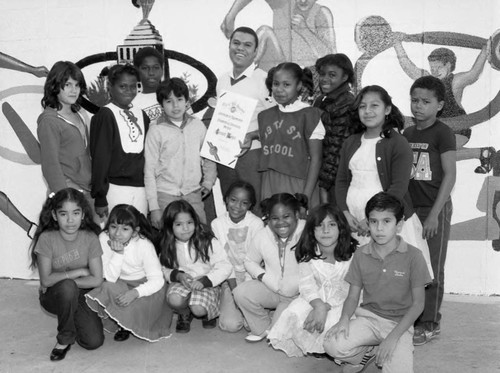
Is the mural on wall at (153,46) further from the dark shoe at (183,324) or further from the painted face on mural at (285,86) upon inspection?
the dark shoe at (183,324)

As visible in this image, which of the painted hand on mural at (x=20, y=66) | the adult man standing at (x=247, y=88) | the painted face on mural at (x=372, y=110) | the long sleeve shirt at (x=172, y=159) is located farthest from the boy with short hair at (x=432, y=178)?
the painted hand on mural at (x=20, y=66)

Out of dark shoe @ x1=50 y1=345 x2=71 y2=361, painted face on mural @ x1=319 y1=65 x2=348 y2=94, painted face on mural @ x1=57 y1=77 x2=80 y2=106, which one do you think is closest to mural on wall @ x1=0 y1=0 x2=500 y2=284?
painted face on mural @ x1=319 y1=65 x2=348 y2=94

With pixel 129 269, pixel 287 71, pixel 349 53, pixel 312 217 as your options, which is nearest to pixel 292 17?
pixel 349 53

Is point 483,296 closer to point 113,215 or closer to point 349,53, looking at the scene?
point 349,53

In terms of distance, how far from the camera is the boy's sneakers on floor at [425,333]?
3.94m

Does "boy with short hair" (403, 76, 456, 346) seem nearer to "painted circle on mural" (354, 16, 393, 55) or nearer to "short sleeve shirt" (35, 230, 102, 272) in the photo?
"painted circle on mural" (354, 16, 393, 55)

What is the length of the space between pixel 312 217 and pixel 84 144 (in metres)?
1.63

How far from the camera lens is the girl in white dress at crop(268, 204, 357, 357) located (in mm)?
3696

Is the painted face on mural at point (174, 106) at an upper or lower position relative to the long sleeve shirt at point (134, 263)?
upper

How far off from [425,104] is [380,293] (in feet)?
3.90

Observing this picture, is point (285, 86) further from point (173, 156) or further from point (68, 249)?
point (68, 249)

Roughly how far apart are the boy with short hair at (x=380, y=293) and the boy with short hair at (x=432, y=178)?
0.48 meters

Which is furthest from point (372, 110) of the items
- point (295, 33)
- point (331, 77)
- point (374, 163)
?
point (295, 33)

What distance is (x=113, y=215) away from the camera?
161 inches
